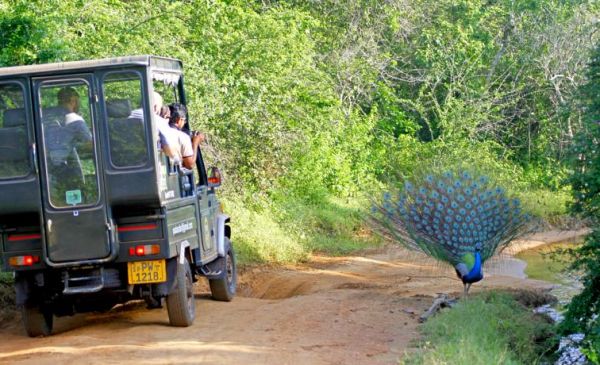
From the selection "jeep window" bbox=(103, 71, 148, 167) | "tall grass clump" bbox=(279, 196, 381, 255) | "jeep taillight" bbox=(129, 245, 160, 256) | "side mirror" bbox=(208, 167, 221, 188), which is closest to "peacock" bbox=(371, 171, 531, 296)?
"side mirror" bbox=(208, 167, 221, 188)

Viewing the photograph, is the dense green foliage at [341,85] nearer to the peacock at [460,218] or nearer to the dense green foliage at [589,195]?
the dense green foliage at [589,195]

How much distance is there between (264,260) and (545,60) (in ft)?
41.0

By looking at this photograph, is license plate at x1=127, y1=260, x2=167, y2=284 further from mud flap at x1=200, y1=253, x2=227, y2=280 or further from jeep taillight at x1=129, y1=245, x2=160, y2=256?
mud flap at x1=200, y1=253, x2=227, y2=280

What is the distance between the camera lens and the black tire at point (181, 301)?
9.29 meters

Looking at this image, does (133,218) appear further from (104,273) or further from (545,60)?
(545,60)

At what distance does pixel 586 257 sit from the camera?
973 centimetres

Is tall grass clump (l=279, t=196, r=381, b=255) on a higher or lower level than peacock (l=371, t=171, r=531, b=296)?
lower

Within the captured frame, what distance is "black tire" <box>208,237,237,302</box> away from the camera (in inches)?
449

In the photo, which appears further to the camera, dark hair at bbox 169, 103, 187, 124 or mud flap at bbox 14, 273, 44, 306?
dark hair at bbox 169, 103, 187, 124

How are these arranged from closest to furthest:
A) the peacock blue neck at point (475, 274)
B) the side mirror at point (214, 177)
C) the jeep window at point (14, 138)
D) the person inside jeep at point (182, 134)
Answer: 1. the jeep window at point (14, 138)
2. the person inside jeep at point (182, 134)
3. the side mirror at point (214, 177)
4. the peacock blue neck at point (475, 274)

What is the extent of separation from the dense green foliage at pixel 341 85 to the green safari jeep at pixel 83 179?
3.87 meters

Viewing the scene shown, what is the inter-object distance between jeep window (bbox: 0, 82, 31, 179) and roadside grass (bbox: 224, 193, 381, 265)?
5.98 m

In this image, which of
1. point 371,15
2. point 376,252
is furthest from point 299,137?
point 371,15

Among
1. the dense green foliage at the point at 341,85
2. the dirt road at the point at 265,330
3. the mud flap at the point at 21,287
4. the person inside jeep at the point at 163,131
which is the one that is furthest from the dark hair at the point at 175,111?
the dense green foliage at the point at 341,85
